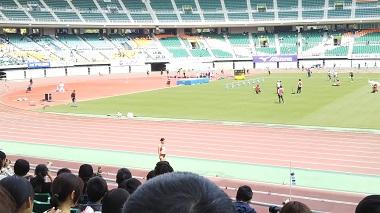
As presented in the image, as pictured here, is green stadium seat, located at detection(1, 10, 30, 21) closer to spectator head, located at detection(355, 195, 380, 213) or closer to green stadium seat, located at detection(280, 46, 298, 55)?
green stadium seat, located at detection(280, 46, 298, 55)

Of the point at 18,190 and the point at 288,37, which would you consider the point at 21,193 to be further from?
the point at 288,37

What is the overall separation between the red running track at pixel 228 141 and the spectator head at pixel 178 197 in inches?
417

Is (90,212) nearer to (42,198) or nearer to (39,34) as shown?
(42,198)

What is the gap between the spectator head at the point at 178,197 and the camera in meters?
1.82

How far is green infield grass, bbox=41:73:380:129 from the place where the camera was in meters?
28.0

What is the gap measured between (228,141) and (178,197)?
2003cm

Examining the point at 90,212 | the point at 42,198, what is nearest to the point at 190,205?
the point at 90,212

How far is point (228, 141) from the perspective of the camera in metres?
21.7

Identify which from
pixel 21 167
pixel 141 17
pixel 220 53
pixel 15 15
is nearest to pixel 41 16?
pixel 15 15

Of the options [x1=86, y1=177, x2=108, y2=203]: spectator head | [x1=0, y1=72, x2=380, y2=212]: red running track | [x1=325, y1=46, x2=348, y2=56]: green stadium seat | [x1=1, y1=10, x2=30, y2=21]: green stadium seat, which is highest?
[x1=1, y1=10, x2=30, y2=21]: green stadium seat

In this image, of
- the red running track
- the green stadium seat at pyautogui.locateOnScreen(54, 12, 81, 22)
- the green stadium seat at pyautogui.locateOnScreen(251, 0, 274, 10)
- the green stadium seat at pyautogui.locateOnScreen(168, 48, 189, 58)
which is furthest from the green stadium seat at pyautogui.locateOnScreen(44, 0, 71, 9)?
the red running track

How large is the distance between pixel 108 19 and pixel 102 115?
59581 mm

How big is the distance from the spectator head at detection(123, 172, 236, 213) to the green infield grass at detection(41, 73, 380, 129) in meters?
24.4

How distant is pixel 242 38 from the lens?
96.9 meters
